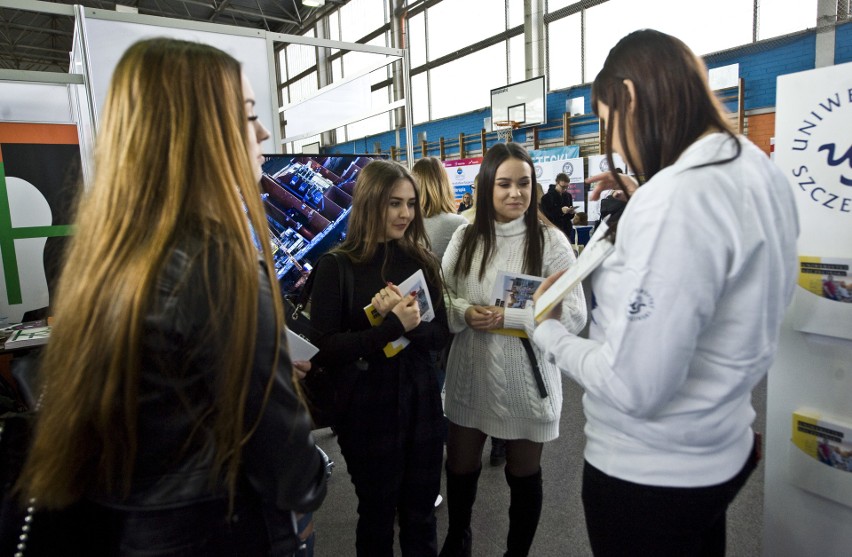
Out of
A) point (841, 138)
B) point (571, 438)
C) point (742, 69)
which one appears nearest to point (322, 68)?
point (742, 69)

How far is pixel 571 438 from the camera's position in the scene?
287cm

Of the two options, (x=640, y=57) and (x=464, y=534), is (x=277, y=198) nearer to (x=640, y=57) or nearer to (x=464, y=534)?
(x=464, y=534)

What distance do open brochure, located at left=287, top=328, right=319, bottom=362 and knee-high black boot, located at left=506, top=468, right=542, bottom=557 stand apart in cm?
77

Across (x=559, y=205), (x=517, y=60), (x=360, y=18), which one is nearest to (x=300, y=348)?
(x=559, y=205)

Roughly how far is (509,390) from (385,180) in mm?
766

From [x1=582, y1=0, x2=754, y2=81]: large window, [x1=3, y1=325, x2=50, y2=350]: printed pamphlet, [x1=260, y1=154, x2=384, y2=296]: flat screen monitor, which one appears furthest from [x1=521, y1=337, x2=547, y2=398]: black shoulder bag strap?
[x1=582, y1=0, x2=754, y2=81]: large window

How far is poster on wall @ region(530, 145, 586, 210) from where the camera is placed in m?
8.66

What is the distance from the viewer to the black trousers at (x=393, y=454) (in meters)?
1.50

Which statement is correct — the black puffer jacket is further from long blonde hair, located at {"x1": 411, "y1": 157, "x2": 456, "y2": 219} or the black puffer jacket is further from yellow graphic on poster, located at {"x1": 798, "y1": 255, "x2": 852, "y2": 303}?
long blonde hair, located at {"x1": 411, "y1": 157, "x2": 456, "y2": 219}

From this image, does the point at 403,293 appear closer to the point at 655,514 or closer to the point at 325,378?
the point at 325,378

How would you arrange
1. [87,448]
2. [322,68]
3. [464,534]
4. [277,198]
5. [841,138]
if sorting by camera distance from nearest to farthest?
[87,448]
[841,138]
[464,534]
[277,198]
[322,68]

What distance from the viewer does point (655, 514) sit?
0.86m

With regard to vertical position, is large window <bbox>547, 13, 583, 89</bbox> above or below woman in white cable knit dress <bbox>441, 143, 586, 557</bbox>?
above

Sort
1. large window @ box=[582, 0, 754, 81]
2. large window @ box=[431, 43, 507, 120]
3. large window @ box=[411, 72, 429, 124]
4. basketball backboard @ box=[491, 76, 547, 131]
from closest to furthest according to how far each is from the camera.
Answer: large window @ box=[582, 0, 754, 81]
basketball backboard @ box=[491, 76, 547, 131]
large window @ box=[431, 43, 507, 120]
large window @ box=[411, 72, 429, 124]
